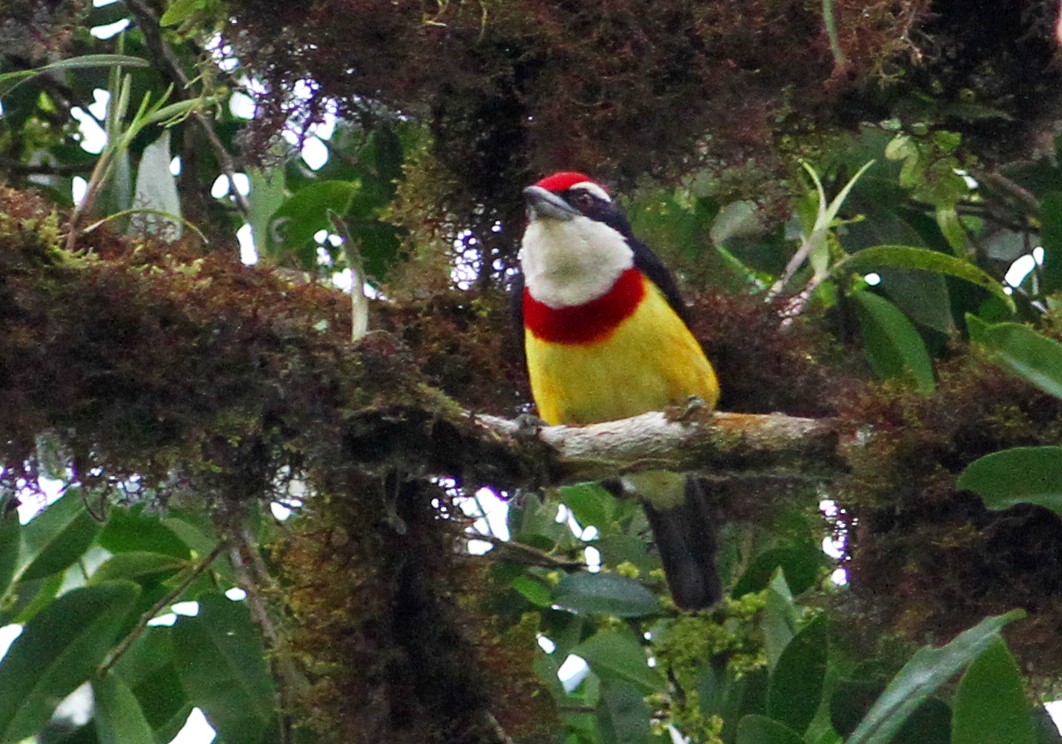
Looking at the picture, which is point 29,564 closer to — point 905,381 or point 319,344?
point 319,344

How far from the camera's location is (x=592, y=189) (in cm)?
299

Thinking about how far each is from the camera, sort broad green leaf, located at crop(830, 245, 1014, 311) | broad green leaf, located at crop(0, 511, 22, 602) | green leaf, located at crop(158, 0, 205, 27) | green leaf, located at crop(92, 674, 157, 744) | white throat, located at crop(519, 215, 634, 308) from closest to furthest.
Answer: green leaf, located at crop(92, 674, 157, 744) < broad green leaf, located at crop(0, 511, 22, 602) < broad green leaf, located at crop(830, 245, 1014, 311) < green leaf, located at crop(158, 0, 205, 27) < white throat, located at crop(519, 215, 634, 308)

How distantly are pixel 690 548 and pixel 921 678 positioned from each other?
108 centimetres

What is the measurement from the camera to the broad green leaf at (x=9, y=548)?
99.5 inches

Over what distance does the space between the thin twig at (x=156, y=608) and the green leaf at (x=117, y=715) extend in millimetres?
28

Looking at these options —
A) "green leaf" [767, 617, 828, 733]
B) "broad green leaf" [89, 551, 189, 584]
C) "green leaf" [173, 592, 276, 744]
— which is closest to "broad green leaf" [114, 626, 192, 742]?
"broad green leaf" [89, 551, 189, 584]

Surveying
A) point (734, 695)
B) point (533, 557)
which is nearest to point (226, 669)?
point (533, 557)

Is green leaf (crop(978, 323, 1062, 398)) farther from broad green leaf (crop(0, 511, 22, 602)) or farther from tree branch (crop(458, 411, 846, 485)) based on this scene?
broad green leaf (crop(0, 511, 22, 602))

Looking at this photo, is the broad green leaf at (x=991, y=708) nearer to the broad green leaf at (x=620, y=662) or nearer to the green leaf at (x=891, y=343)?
the green leaf at (x=891, y=343)

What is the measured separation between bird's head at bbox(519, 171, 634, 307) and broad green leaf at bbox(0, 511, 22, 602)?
42.4 inches

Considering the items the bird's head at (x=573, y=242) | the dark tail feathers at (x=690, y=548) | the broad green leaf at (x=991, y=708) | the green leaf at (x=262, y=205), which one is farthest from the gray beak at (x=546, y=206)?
the broad green leaf at (x=991, y=708)

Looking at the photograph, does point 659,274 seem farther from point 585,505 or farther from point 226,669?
point 226,669

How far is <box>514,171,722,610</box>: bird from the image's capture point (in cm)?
290

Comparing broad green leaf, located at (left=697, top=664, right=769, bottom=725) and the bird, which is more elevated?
the bird
